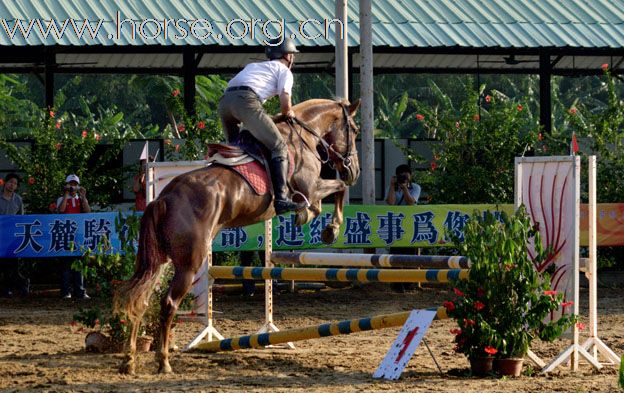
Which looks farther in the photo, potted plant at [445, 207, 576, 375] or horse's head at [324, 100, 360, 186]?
horse's head at [324, 100, 360, 186]

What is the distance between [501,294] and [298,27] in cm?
1082

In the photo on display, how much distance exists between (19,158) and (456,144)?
6.27m

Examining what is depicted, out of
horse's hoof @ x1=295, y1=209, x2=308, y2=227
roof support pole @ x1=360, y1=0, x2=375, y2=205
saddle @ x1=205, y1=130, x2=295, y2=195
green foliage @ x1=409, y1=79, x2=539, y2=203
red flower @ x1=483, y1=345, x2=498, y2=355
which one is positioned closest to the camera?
red flower @ x1=483, y1=345, x2=498, y2=355

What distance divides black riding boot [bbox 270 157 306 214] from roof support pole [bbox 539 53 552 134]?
1110 centimetres

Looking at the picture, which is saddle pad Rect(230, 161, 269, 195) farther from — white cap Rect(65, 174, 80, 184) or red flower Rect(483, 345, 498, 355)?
white cap Rect(65, 174, 80, 184)

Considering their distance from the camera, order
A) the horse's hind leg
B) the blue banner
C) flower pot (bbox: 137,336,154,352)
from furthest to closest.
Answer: the blue banner < flower pot (bbox: 137,336,154,352) < the horse's hind leg

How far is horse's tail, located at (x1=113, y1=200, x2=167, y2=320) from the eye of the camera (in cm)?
938

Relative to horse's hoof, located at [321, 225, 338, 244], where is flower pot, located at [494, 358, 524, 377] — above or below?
below

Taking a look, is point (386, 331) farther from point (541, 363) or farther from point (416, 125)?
point (416, 125)

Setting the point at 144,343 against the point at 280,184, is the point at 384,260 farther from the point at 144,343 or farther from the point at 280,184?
the point at 144,343

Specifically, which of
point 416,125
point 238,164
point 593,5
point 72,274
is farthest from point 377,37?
point 416,125

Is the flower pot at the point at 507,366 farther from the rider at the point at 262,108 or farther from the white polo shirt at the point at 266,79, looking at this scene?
the white polo shirt at the point at 266,79

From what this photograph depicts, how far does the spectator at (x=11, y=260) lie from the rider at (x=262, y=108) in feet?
23.3

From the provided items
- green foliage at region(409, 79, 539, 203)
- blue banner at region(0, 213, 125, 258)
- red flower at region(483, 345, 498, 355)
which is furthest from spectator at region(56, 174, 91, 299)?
red flower at region(483, 345, 498, 355)
